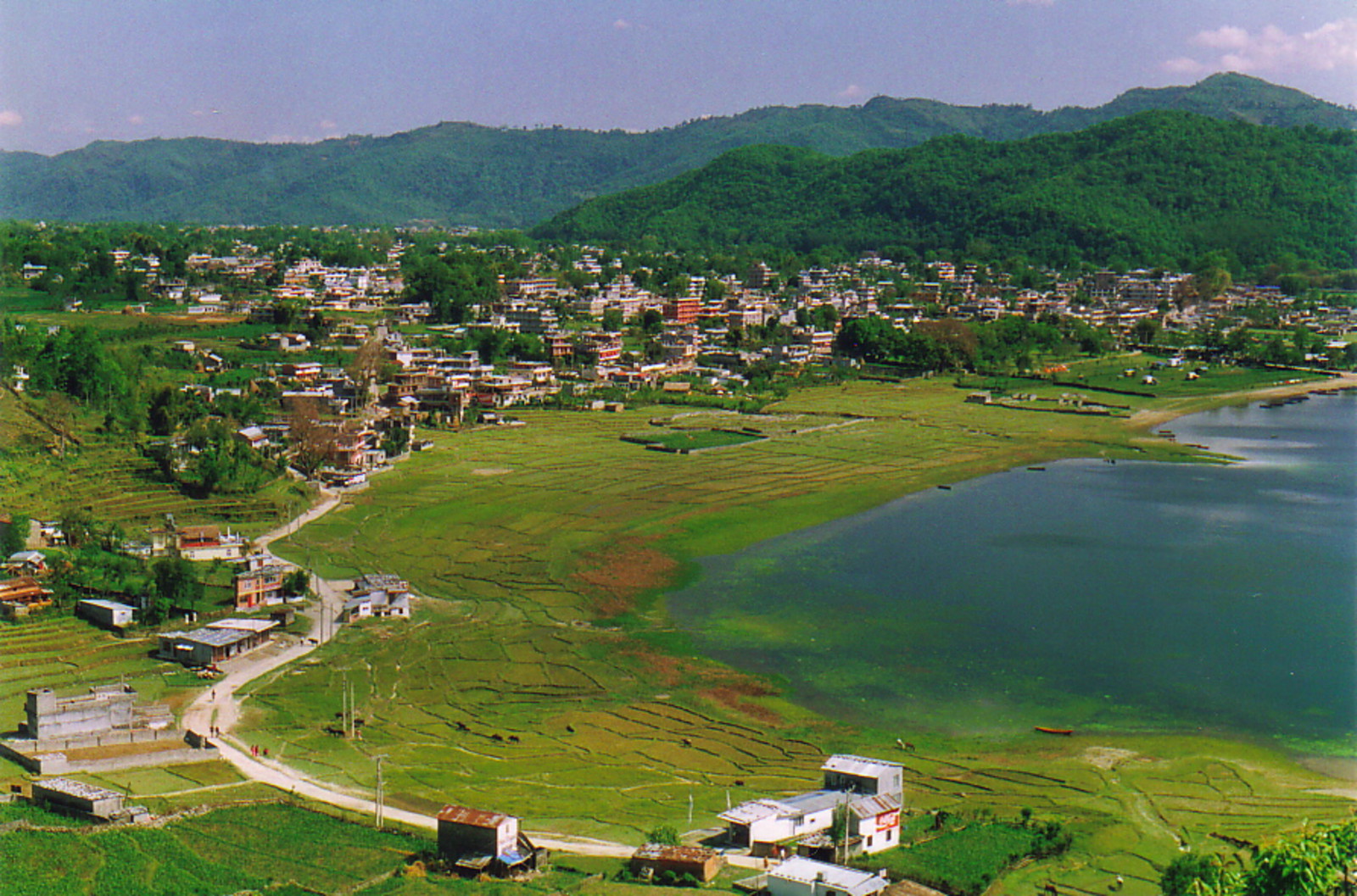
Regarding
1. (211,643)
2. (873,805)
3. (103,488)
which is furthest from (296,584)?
(873,805)

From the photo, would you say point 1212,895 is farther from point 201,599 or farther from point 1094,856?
point 201,599

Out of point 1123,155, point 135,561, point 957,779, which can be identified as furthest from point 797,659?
point 1123,155

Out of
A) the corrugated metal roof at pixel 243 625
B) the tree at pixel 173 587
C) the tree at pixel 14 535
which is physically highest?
the tree at pixel 14 535

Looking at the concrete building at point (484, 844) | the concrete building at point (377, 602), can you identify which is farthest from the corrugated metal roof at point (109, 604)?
the concrete building at point (484, 844)

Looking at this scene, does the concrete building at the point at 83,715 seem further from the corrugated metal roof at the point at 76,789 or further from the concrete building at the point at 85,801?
the concrete building at the point at 85,801

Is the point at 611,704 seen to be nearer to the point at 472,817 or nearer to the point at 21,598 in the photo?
the point at 472,817

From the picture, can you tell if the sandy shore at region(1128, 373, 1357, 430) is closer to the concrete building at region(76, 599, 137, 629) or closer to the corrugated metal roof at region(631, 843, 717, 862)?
the concrete building at region(76, 599, 137, 629)
